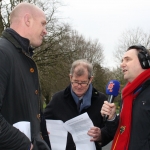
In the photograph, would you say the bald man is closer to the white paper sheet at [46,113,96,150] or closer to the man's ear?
the man's ear

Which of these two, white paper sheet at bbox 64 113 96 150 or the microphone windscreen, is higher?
the microphone windscreen

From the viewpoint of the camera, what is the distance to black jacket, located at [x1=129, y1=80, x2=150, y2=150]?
2.75 meters

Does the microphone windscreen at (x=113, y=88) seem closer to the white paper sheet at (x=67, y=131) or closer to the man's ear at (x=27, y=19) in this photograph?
the white paper sheet at (x=67, y=131)

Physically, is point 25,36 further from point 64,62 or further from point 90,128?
point 64,62

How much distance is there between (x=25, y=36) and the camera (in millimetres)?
2379

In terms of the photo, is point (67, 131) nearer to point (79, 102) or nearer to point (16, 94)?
point (79, 102)

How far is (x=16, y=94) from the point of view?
2.13 meters

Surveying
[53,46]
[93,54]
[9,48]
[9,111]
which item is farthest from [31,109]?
[93,54]

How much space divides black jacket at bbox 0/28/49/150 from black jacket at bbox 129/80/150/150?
965 millimetres

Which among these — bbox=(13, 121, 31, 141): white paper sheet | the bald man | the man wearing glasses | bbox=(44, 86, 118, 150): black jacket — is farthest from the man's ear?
bbox=(44, 86, 118, 150): black jacket

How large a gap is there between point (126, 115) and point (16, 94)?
130 cm

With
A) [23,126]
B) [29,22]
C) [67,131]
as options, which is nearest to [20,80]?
[23,126]

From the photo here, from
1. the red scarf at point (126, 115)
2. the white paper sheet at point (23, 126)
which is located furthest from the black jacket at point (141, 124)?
the white paper sheet at point (23, 126)

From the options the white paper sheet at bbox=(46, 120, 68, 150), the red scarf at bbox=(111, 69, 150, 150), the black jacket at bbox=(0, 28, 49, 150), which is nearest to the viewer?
the black jacket at bbox=(0, 28, 49, 150)
